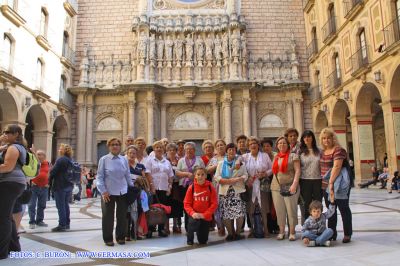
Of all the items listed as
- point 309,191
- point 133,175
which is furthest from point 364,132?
point 133,175

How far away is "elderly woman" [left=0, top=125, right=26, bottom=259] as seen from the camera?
404 centimetres

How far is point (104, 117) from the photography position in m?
21.1

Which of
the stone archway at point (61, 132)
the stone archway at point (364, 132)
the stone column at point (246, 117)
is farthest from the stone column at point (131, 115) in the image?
the stone archway at point (364, 132)

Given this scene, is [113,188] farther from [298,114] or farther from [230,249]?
[298,114]

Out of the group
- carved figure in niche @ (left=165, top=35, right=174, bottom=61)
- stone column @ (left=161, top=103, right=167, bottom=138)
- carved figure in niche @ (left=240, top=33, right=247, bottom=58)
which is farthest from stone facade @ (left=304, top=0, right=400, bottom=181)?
stone column @ (left=161, top=103, right=167, bottom=138)

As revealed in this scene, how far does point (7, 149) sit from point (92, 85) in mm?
17665

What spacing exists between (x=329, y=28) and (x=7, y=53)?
51.8 feet

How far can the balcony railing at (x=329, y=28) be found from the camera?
17531 millimetres

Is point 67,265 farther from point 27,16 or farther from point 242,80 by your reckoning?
point 242,80

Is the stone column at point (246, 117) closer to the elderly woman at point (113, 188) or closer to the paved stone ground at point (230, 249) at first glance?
the paved stone ground at point (230, 249)

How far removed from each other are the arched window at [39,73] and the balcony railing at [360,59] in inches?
606

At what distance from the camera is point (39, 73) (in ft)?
58.2

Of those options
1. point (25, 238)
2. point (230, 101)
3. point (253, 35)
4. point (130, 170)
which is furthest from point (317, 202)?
point (253, 35)

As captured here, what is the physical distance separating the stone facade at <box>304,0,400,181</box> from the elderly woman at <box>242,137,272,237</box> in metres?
9.18
